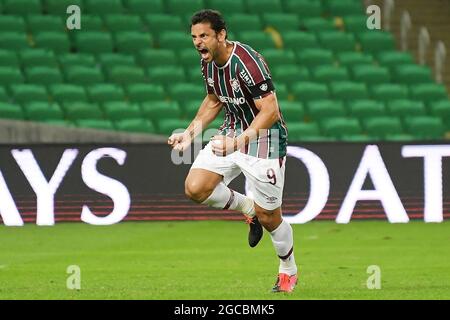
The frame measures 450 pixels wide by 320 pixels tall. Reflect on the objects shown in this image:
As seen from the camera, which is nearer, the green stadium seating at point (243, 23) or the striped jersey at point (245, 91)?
the striped jersey at point (245, 91)

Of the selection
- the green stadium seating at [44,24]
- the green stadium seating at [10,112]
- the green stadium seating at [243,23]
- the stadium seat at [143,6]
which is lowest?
the green stadium seating at [10,112]

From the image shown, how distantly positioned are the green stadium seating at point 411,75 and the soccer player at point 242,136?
34.2 feet

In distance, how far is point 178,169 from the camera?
14.7 meters

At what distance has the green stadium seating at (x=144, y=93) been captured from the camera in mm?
17688

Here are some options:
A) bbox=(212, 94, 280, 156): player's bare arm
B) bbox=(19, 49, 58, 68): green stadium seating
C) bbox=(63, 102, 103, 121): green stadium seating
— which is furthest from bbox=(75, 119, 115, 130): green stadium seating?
bbox=(212, 94, 280, 156): player's bare arm

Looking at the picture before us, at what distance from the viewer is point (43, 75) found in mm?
17609

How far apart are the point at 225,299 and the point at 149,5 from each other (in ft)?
38.7

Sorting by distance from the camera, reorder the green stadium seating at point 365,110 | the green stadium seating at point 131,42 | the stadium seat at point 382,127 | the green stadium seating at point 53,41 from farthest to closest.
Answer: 1. the green stadium seating at point 131,42
2. the green stadium seating at point 53,41
3. the green stadium seating at point 365,110
4. the stadium seat at point 382,127

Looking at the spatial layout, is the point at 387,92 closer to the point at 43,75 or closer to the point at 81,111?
the point at 81,111

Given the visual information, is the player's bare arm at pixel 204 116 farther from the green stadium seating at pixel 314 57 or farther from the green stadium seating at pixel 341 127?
the green stadium seating at pixel 314 57

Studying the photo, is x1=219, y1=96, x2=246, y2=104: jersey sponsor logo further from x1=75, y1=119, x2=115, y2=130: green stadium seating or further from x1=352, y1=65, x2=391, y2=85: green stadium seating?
x1=352, y1=65, x2=391, y2=85: green stadium seating

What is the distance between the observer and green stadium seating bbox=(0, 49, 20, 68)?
17.7 metres

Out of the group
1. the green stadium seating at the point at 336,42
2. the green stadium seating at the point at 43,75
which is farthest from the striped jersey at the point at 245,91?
the green stadium seating at the point at 336,42

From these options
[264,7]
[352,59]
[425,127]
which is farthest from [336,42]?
[425,127]
